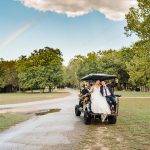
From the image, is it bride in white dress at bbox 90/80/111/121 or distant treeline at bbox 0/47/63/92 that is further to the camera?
distant treeline at bbox 0/47/63/92

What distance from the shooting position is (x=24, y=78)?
102625mm

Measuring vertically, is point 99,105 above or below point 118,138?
above

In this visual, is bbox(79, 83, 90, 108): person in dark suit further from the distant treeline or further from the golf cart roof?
the distant treeline

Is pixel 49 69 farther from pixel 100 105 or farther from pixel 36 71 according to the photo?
pixel 100 105

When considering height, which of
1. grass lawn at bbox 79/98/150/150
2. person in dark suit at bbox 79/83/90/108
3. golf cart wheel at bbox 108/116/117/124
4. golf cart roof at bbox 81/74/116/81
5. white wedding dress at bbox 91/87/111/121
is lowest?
grass lawn at bbox 79/98/150/150

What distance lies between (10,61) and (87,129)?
11000 centimetres

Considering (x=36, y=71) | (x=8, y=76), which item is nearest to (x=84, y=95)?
(x=36, y=71)

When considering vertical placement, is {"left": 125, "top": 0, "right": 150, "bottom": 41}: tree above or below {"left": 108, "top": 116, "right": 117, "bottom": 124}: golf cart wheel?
above

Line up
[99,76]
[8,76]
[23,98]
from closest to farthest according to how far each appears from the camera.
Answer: [99,76]
[23,98]
[8,76]

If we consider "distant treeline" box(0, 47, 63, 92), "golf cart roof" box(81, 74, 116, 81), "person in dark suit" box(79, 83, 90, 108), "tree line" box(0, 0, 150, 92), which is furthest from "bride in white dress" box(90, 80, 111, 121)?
"distant treeline" box(0, 47, 63, 92)

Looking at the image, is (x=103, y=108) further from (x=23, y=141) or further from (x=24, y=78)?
(x=24, y=78)

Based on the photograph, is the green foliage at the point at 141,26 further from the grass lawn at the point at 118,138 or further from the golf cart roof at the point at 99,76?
the grass lawn at the point at 118,138

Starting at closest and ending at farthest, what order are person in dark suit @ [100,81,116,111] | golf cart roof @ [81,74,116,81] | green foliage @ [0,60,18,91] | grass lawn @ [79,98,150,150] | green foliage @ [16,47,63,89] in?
1. grass lawn @ [79,98,150,150]
2. person in dark suit @ [100,81,116,111]
3. golf cart roof @ [81,74,116,81]
4. green foliage @ [16,47,63,89]
5. green foliage @ [0,60,18,91]

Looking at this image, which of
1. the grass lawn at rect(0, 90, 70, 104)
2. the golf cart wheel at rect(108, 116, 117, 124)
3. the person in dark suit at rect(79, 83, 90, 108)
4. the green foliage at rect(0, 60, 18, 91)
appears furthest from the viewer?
the green foliage at rect(0, 60, 18, 91)
